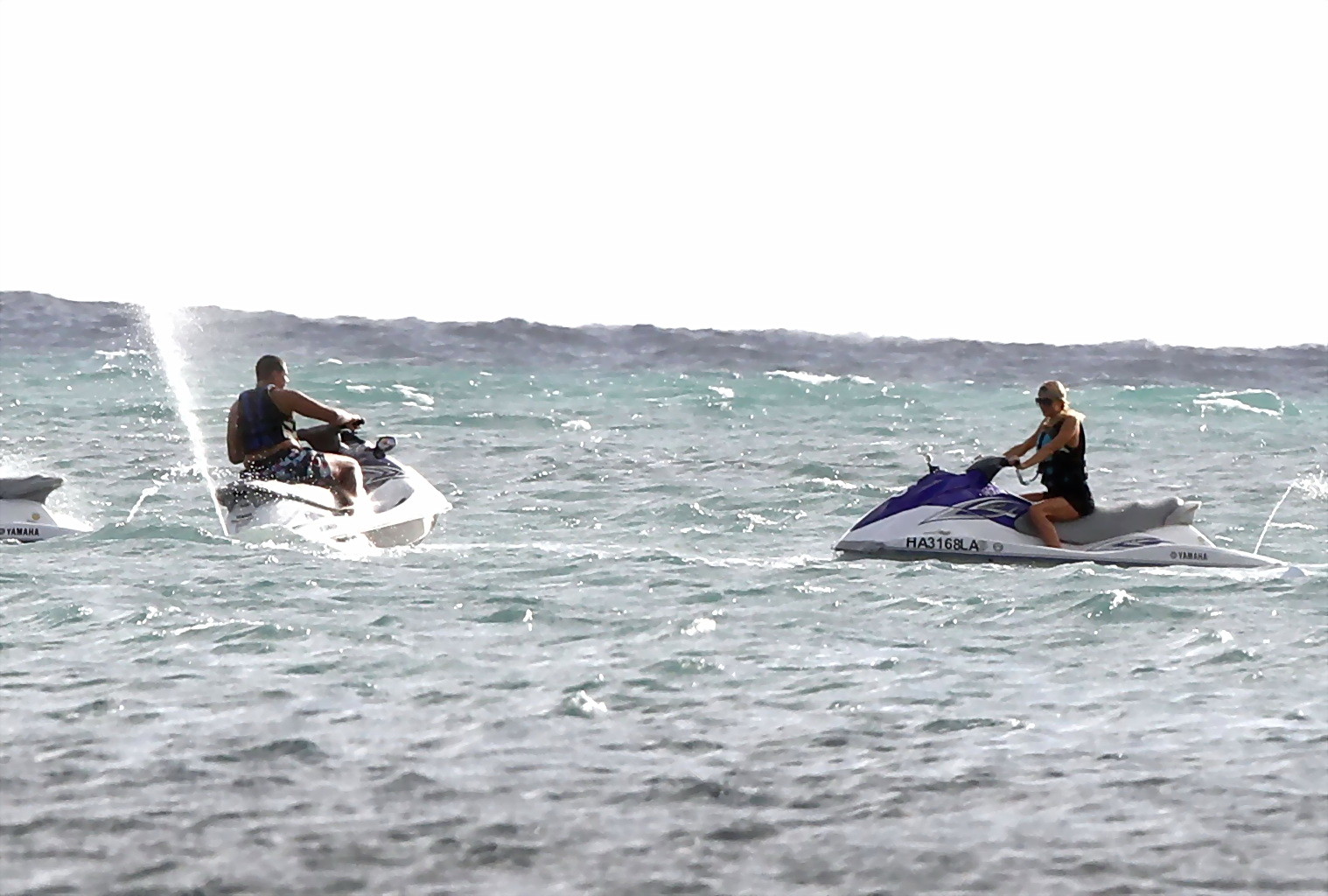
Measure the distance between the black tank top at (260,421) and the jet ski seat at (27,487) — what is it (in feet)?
6.22

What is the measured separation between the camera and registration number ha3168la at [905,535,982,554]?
16.7 m

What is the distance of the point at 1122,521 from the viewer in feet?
55.3

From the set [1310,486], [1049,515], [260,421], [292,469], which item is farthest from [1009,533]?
[1310,486]

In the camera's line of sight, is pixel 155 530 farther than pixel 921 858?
Yes

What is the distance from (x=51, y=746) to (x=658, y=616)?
5377 millimetres

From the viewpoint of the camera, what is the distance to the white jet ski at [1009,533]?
16547 millimetres

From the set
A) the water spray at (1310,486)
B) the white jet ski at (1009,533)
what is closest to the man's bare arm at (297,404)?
the white jet ski at (1009,533)

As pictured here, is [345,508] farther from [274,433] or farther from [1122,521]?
[1122,521]

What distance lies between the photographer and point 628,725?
10.2m

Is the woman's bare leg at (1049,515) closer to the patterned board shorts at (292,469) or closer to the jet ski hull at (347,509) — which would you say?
the jet ski hull at (347,509)

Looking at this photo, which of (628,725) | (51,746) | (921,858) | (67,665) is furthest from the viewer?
(67,665)

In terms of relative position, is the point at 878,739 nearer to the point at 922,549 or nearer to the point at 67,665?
the point at 67,665

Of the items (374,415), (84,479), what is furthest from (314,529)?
(374,415)

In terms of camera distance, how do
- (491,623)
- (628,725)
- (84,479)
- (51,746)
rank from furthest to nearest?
(84,479), (491,623), (628,725), (51,746)
